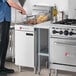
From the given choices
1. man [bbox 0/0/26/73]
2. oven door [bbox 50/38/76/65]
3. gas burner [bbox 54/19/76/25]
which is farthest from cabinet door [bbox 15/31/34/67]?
gas burner [bbox 54/19/76/25]

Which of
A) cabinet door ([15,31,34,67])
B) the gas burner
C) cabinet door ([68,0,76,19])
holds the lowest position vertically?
cabinet door ([15,31,34,67])

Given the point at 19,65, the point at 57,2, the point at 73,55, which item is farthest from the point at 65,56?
the point at 57,2

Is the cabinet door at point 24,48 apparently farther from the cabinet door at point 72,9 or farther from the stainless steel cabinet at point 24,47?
the cabinet door at point 72,9

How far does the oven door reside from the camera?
424 cm

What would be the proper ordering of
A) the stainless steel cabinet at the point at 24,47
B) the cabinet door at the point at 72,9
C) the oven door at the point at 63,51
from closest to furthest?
the oven door at the point at 63,51 < the stainless steel cabinet at the point at 24,47 < the cabinet door at the point at 72,9

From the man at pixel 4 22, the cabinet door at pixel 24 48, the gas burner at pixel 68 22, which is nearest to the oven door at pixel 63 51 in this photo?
the gas burner at pixel 68 22

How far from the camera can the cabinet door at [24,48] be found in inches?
183

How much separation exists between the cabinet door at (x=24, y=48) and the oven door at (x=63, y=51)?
408 millimetres

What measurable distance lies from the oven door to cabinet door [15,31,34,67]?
16.1 inches

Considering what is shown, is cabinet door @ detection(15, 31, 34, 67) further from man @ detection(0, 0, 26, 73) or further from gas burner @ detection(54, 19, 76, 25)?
gas burner @ detection(54, 19, 76, 25)

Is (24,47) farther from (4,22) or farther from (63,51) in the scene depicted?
(63,51)

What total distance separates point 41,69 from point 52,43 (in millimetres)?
723

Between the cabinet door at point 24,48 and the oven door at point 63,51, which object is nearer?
the oven door at point 63,51

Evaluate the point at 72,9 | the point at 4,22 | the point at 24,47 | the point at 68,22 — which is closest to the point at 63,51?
the point at 68,22
